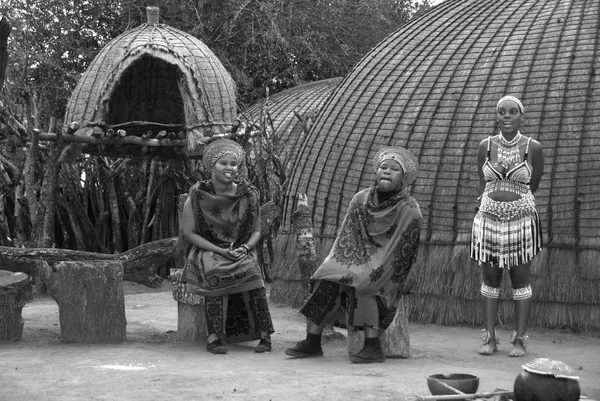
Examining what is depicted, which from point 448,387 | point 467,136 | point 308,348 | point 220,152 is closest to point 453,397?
point 448,387

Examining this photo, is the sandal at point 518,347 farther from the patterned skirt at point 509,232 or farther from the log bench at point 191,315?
the log bench at point 191,315

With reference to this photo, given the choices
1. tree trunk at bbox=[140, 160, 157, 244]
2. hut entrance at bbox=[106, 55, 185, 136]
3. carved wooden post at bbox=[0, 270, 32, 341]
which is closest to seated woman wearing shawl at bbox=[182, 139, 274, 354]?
carved wooden post at bbox=[0, 270, 32, 341]

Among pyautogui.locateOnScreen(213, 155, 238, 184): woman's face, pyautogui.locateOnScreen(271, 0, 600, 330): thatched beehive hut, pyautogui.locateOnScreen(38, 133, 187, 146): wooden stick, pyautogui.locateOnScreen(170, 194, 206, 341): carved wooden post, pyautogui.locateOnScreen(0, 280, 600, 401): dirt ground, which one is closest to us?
pyautogui.locateOnScreen(0, 280, 600, 401): dirt ground

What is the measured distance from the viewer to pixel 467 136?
7766 mm

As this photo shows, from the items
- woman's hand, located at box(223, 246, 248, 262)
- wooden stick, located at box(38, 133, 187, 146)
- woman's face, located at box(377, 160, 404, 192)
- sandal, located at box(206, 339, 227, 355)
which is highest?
wooden stick, located at box(38, 133, 187, 146)

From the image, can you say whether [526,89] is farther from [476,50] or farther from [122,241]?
[122,241]

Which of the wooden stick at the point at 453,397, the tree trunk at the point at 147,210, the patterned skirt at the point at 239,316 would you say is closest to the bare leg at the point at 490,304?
the patterned skirt at the point at 239,316

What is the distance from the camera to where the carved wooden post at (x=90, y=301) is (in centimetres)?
658

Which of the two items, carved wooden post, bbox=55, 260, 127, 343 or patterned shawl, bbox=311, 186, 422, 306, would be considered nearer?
patterned shawl, bbox=311, 186, 422, 306

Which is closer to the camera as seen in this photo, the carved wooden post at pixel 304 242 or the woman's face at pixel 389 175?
the woman's face at pixel 389 175

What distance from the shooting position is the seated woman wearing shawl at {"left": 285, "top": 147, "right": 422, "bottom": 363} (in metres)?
5.97

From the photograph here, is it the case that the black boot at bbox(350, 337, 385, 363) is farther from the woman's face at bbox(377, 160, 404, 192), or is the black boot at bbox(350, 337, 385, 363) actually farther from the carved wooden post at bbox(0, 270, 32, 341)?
the carved wooden post at bbox(0, 270, 32, 341)

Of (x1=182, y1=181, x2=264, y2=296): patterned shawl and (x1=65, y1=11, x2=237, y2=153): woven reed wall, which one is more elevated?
(x1=65, y1=11, x2=237, y2=153): woven reed wall

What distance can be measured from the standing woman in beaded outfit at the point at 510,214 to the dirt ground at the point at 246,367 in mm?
351
